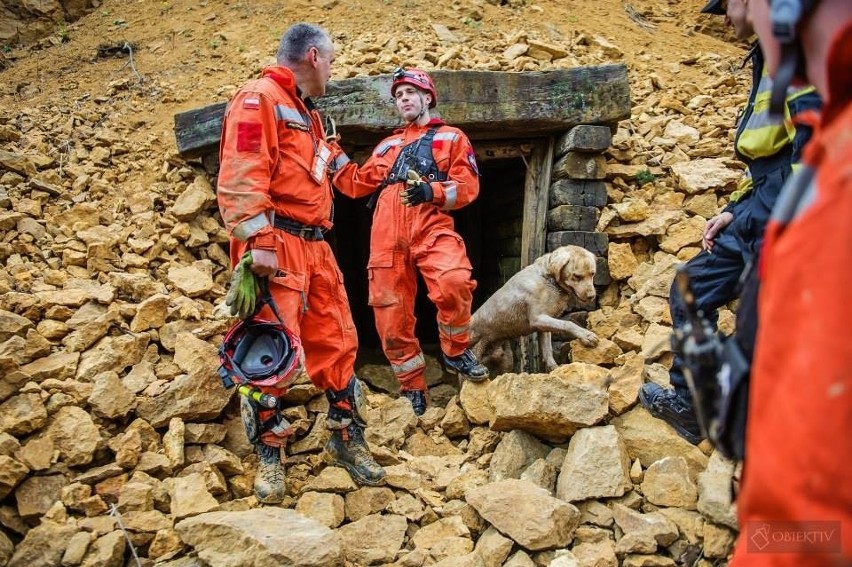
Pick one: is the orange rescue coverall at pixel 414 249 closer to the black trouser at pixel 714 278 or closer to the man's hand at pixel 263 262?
the man's hand at pixel 263 262

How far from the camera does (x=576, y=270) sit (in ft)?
16.0

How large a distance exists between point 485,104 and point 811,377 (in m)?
4.96

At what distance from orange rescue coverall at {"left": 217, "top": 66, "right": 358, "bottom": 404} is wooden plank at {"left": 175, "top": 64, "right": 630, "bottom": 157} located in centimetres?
150

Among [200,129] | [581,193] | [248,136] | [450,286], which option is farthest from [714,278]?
[200,129]

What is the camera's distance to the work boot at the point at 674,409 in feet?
10.4

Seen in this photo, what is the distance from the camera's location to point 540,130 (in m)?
5.77

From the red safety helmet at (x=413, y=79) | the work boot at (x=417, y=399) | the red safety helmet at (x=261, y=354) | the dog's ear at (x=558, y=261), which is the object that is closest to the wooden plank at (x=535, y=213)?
the dog's ear at (x=558, y=261)

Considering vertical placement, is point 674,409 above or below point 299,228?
below

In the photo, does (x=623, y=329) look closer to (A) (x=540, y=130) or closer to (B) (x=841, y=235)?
(A) (x=540, y=130)

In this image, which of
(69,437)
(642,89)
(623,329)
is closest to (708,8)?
(623,329)

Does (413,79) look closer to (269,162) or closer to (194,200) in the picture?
(269,162)

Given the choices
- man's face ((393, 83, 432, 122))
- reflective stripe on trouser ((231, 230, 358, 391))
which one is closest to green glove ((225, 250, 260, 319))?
reflective stripe on trouser ((231, 230, 358, 391))

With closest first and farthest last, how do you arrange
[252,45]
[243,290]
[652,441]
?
[243,290] → [652,441] → [252,45]

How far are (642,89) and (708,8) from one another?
3.50 meters
